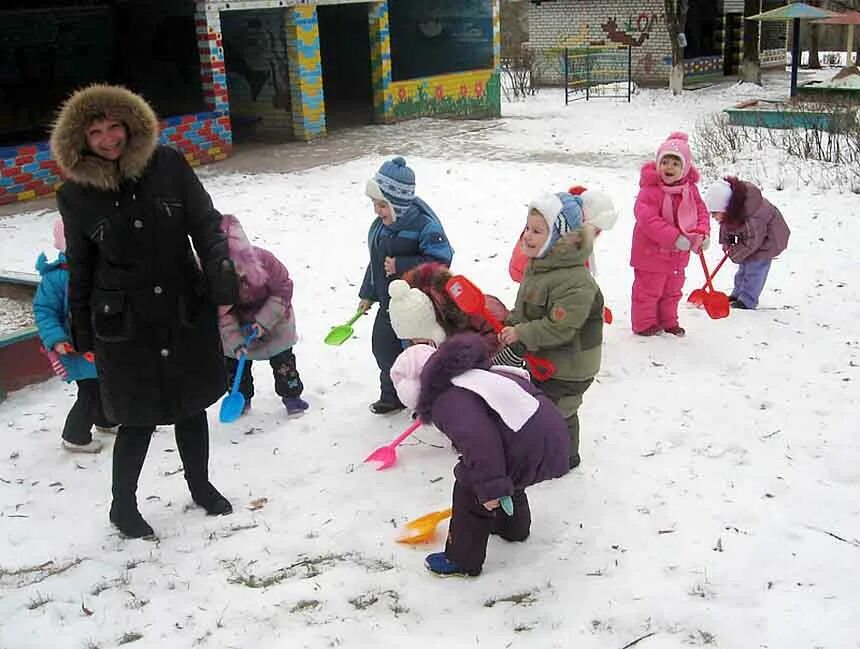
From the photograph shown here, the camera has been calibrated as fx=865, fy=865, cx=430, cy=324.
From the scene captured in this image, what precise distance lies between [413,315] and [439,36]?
14.8 meters

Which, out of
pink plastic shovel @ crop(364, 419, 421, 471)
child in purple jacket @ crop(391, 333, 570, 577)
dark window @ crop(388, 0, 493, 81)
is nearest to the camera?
child in purple jacket @ crop(391, 333, 570, 577)

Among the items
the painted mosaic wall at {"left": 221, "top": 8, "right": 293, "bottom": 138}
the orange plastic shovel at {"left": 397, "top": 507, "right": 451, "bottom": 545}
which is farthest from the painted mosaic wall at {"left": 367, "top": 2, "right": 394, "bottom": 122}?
the orange plastic shovel at {"left": 397, "top": 507, "right": 451, "bottom": 545}

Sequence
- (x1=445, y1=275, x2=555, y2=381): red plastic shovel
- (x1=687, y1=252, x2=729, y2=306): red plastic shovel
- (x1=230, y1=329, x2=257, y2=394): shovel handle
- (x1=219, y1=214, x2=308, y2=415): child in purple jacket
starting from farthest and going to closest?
1. (x1=687, y1=252, x2=729, y2=306): red plastic shovel
2. (x1=230, y1=329, x2=257, y2=394): shovel handle
3. (x1=219, y1=214, x2=308, y2=415): child in purple jacket
4. (x1=445, y1=275, x2=555, y2=381): red plastic shovel

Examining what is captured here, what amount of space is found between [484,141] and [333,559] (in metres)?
11.3

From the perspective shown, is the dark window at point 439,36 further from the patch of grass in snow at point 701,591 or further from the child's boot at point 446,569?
the patch of grass in snow at point 701,591

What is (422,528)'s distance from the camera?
3350 mm

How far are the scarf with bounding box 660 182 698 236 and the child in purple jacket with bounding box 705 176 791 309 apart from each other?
822 millimetres

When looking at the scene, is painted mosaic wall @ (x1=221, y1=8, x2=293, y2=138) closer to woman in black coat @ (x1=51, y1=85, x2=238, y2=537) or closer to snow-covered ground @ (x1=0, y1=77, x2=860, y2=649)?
snow-covered ground @ (x1=0, y1=77, x2=860, y2=649)

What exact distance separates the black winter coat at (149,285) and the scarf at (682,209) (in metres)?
2.91

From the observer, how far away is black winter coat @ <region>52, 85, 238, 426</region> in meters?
3.10

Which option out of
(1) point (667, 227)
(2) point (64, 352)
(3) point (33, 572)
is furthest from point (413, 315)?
(1) point (667, 227)

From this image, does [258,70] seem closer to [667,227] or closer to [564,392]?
[667,227]

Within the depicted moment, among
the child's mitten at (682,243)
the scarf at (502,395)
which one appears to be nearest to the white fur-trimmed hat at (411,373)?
the scarf at (502,395)

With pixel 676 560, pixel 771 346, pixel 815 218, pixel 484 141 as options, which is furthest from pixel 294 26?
pixel 676 560
